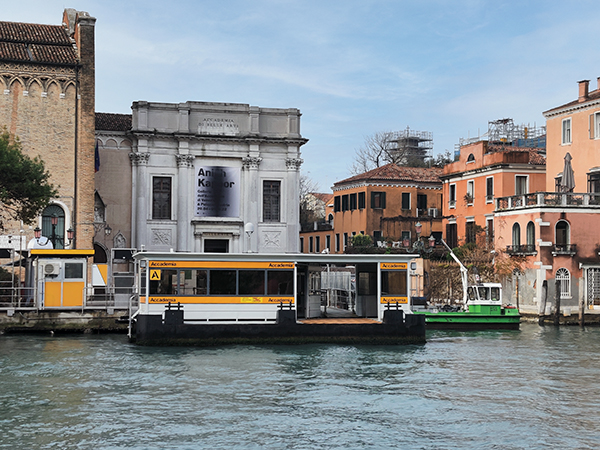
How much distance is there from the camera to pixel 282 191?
42156mm

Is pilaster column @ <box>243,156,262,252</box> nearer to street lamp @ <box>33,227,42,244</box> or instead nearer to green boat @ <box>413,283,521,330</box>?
street lamp @ <box>33,227,42,244</box>

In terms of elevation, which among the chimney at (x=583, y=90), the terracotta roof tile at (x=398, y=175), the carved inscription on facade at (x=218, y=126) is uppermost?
the chimney at (x=583, y=90)

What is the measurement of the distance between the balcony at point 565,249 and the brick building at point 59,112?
70.5 feet

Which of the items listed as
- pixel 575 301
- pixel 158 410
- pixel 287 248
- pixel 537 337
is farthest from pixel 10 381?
pixel 575 301

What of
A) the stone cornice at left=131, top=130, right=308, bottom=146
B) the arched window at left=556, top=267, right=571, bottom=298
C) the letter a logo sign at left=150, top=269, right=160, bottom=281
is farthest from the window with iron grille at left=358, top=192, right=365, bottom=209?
the letter a logo sign at left=150, top=269, right=160, bottom=281

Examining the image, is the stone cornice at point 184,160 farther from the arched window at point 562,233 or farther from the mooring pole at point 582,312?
the mooring pole at point 582,312

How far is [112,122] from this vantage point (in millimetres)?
41562

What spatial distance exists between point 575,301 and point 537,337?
7.96m

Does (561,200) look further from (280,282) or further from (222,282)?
(222,282)

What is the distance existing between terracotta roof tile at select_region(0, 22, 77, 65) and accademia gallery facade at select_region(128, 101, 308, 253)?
474 cm

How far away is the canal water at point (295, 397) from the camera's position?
14742mm

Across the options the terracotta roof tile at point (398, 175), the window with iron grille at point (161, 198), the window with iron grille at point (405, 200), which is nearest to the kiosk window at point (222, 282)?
the window with iron grille at point (161, 198)

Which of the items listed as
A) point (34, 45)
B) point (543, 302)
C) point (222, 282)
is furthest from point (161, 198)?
point (543, 302)

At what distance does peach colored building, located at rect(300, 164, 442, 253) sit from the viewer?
51.7 metres
